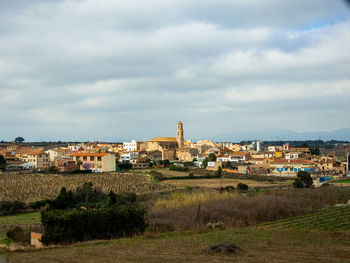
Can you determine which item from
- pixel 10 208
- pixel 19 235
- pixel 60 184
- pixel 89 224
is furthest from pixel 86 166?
pixel 89 224

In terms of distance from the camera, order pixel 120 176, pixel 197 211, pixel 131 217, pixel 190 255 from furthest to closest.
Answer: pixel 120 176 < pixel 197 211 < pixel 131 217 < pixel 190 255

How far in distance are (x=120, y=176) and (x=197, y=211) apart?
27.9 m

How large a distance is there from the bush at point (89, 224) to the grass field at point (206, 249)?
53.0 inches

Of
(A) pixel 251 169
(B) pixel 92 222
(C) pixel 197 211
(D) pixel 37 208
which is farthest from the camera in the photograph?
(A) pixel 251 169

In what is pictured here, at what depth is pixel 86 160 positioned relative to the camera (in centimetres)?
5703

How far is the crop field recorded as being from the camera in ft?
116

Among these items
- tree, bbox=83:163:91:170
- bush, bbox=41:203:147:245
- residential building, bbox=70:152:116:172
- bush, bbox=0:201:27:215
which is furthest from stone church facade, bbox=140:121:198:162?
bush, bbox=41:203:147:245

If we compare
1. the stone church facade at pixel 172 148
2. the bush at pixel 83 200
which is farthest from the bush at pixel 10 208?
the stone church facade at pixel 172 148

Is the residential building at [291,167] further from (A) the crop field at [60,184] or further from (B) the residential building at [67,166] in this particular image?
(B) the residential building at [67,166]

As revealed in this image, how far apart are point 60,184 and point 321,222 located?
30178 millimetres

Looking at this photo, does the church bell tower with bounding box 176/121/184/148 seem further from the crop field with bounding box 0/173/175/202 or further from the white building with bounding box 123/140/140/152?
the crop field with bounding box 0/173/175/202

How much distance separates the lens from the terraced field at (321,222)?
17184mm

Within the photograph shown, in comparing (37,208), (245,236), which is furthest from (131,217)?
(37,208)

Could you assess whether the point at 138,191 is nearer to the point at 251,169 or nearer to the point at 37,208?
the point at 37,208
